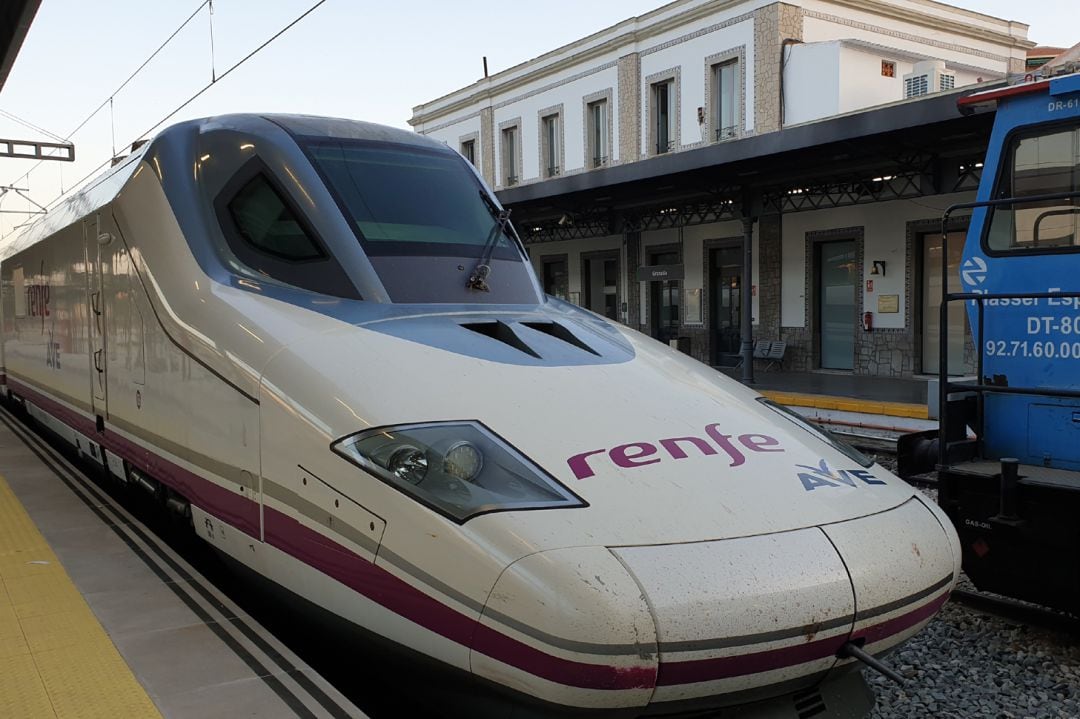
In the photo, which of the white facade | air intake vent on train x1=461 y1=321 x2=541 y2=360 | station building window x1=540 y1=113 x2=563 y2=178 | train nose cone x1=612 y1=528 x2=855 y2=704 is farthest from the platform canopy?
station building window x1=540 y1=113 x2=563 y2=178

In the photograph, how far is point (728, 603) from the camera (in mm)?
2389

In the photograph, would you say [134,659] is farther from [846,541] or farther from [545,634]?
[846,541]

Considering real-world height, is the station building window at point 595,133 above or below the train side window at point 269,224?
above

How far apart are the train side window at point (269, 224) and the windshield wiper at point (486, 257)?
27.8 inches

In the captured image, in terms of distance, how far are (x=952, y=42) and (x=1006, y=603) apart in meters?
22.7

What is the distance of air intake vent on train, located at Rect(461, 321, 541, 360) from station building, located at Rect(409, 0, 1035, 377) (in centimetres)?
1114

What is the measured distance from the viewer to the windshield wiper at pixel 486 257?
414cm

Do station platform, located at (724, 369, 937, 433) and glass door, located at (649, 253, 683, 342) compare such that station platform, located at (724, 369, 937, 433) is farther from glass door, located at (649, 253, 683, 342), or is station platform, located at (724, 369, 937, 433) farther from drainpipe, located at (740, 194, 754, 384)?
glass door, located at (649, 253, 683, 342)

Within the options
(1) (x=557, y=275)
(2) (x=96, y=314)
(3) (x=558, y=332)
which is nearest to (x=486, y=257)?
(3) (x=558, y=332)

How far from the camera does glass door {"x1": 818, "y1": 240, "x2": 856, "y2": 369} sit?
18609 mm

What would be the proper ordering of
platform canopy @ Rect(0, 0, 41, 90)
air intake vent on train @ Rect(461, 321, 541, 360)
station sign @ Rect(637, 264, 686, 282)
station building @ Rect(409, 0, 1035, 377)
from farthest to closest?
station sign @ Rect(637, 264, 686, 282) → station building @ Rect(409, 0, 1035, 377) → platform canopy @ Rect(0, 0, 41, 90) → air intake vent on train @ Rect(461, 321, 541, 360)

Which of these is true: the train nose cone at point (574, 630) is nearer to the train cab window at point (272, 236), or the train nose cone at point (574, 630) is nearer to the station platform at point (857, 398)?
the train cab window at point (272, 236)

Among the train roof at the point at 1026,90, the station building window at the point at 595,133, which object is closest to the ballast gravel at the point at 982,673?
the train roof at the point at 1026,90

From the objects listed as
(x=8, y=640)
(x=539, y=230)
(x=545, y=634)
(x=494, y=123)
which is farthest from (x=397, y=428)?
(x=494, y=123)
